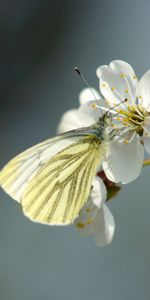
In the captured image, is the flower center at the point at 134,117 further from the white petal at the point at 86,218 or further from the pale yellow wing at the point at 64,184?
the white petal at the point at 86,218

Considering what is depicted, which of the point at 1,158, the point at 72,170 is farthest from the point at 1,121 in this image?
the point at 72,170

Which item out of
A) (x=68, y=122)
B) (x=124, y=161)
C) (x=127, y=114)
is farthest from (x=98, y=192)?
(x=68, y=122)

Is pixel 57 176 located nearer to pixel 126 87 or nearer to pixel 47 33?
pixel 126 87

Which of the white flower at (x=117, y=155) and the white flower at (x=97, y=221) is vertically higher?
the white flower at (x=117, y=155)

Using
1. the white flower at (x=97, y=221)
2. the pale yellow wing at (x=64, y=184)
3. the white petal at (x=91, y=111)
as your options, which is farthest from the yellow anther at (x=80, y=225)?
the white petal at (x=91, y=111)

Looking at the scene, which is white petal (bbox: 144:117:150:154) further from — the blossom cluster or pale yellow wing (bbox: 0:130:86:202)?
pale yellow wing (bbox: 0:130:86:202)

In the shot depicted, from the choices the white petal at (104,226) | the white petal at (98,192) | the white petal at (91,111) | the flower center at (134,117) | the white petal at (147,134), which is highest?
the white petal at (91,111)

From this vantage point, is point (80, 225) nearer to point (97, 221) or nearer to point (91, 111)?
point (97, 221)
